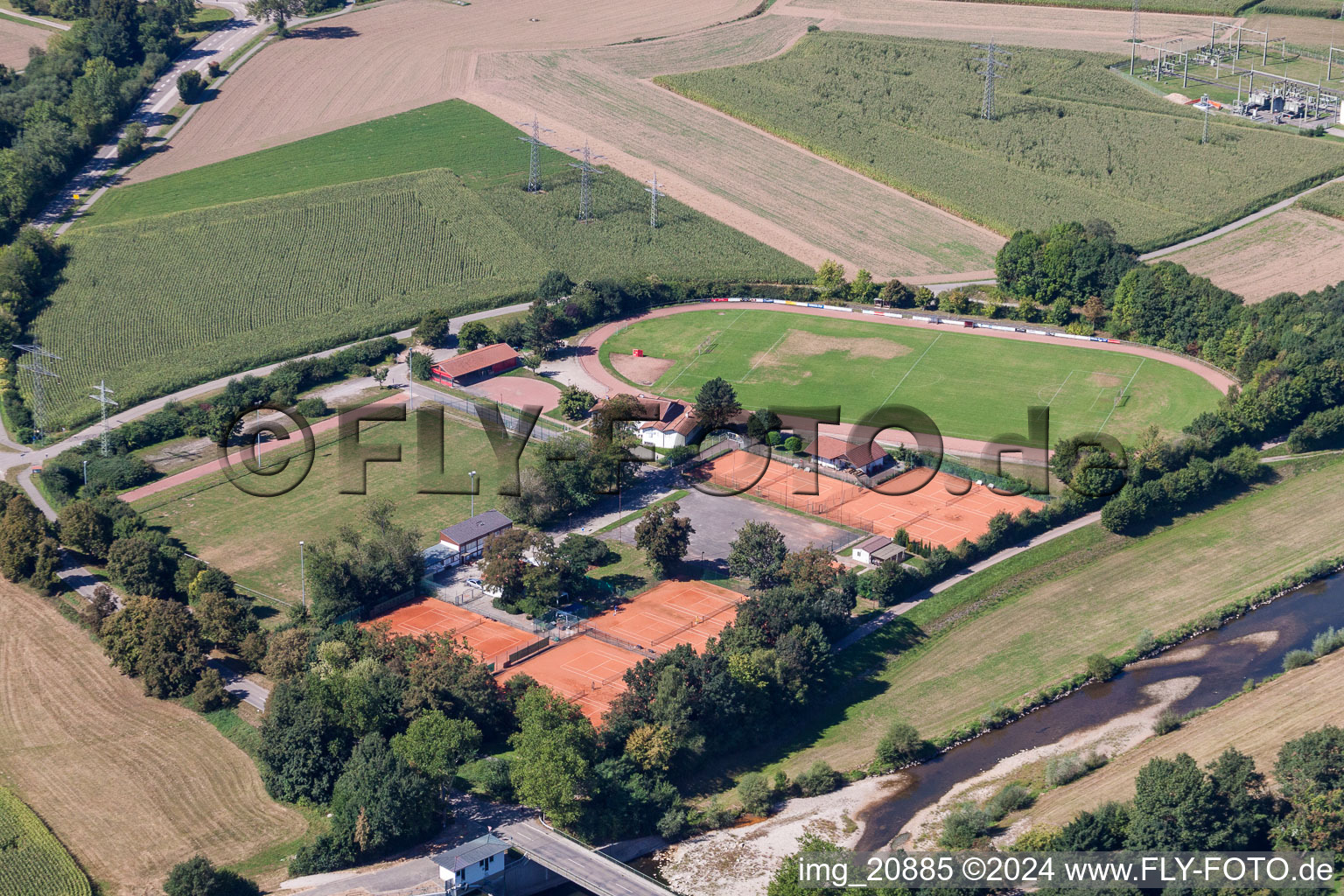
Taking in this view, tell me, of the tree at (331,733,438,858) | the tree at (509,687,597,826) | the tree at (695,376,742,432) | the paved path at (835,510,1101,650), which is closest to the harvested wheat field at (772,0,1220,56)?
the tree at (695,376,742,432)

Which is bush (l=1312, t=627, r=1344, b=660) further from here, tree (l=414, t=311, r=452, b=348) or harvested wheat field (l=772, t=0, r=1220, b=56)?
harvested wheat field (l=772, t=0, r=1220, b=56)

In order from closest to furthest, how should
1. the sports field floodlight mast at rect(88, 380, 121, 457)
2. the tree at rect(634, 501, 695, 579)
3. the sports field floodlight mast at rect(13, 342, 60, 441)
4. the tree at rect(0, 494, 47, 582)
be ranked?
the tree at rect(634, 501, 695, 579) < the tree at rect(0, 494, 47, 582) < the sports field floodlight mast at rect(88, 380, 121, 457) < the sports field floodlight mast at rect(13, 342, 60, 441)

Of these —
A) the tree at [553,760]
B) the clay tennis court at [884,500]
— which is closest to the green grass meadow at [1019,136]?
the clay tennis court at [884,500]

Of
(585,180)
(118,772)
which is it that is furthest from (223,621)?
(585,180)

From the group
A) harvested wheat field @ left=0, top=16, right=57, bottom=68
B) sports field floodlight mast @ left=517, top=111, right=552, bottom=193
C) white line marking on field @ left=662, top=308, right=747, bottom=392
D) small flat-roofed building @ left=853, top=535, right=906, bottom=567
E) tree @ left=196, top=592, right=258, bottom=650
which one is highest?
harvested wheat field @ left=0, top=16, right=57, bottom=68

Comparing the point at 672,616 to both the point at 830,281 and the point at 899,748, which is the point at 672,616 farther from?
the point at 830,281

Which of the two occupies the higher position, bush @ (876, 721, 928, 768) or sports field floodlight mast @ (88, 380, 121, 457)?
sports field floodlight mast @ (88, 380, 121, 457)

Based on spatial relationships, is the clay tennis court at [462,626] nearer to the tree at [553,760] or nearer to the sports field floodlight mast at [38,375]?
the tree at [553,760]
